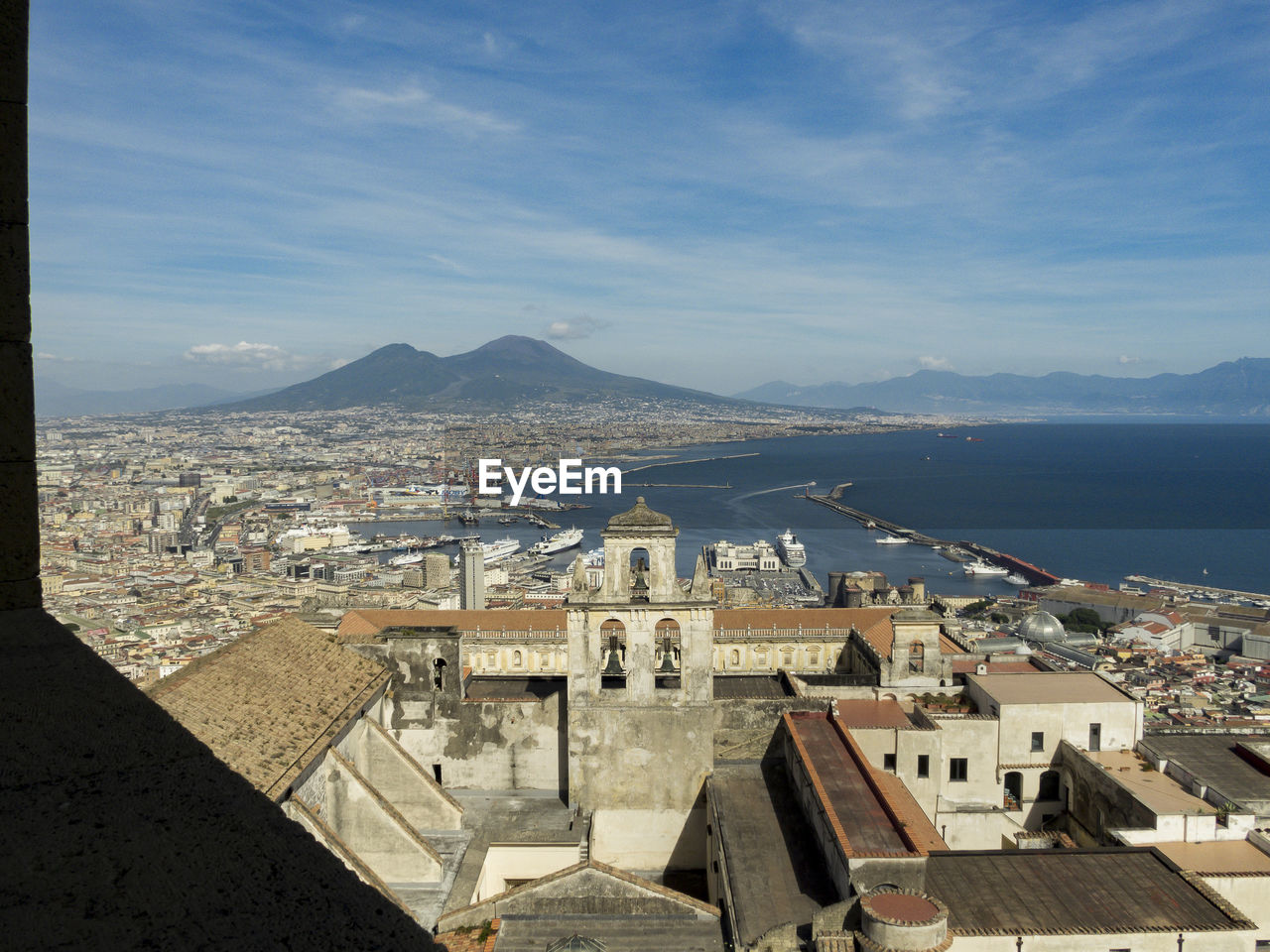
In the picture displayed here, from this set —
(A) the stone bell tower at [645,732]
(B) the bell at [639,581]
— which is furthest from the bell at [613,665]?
(A) the stone bell tower at [645,732]

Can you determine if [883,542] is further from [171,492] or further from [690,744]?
[171,492]

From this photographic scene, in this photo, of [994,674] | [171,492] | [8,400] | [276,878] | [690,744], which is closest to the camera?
[276,878]

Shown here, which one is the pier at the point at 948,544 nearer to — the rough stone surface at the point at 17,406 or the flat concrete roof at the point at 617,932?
the flat concrete roof at the point at 617,932

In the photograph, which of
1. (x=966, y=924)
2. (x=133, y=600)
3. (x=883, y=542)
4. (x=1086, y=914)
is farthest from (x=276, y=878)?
(x=883, y=542)

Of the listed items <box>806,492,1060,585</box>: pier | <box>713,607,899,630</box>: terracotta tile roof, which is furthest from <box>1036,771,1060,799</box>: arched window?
<box>806,492,1060,585</box>: pier

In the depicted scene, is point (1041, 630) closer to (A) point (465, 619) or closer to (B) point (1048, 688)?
(B) point (1048, 688)

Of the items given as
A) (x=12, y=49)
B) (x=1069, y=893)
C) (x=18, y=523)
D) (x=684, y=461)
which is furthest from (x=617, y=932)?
(x=684, y=461)
